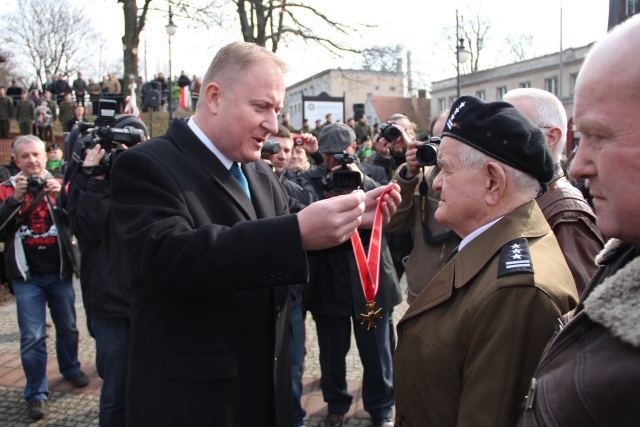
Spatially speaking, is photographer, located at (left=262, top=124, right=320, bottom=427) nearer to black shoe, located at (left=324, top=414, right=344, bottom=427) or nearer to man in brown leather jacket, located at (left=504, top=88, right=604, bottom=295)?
black shoe, located at (left=324, top=414, right=344, bottom=427)

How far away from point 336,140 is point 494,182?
9.61 feet

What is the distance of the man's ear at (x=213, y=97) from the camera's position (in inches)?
80.4

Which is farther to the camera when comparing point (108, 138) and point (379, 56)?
Result: point (379, 56)

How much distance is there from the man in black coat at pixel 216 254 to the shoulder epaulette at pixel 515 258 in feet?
1.58

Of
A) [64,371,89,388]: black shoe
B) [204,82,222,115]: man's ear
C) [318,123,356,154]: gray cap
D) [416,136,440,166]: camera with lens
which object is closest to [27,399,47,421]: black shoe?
[64,371,89,388]: black shoe

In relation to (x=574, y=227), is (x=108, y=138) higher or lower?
higher

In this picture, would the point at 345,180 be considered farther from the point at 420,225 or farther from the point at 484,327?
the point at 484,327

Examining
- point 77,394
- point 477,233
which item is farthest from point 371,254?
point 77,394

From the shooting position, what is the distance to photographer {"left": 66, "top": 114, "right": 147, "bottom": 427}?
3.59 m

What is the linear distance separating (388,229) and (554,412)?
2978 mm

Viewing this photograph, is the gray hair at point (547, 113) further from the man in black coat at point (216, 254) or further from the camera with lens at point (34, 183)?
the camera with lens at point (34, 183)

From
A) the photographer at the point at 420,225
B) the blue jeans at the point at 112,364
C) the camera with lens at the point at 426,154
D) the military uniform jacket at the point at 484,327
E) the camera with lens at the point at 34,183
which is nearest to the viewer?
the military uniform jacket at the point at 484,327

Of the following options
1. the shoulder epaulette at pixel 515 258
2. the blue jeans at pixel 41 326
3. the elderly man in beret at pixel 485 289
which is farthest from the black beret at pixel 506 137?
the blue jeans at pixel 41 326

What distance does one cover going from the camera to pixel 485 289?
1.64 metres
